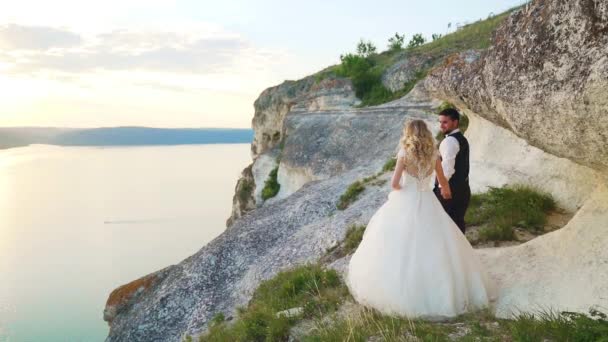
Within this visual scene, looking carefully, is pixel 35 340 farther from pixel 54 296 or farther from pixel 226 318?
pixel 226 318

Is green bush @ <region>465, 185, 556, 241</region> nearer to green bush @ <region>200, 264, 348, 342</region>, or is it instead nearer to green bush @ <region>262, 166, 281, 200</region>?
green bush @ <region>200, 264, 348, 342</region>

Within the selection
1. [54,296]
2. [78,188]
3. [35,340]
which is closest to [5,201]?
[78,188]

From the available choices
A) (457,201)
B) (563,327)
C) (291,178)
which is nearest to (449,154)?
(457,201)

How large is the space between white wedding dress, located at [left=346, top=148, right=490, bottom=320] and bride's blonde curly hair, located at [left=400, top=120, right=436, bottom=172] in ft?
0.49

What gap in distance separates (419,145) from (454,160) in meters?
1.42

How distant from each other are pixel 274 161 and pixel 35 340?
24.2m

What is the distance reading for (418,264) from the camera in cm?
648

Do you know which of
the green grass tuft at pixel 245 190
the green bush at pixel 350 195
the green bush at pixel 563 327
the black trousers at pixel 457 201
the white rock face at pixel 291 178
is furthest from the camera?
the green grass tuft at pixel 245 190

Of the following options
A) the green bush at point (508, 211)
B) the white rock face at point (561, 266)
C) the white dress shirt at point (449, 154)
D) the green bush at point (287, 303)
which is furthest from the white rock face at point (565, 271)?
the green bush at point (287, 303)

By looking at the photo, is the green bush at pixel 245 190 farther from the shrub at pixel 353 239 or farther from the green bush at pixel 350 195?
the shrub at pixel 353 239

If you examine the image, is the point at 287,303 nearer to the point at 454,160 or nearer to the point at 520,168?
the point at 454,160

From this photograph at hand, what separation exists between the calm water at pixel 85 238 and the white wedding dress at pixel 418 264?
3661 centimetres

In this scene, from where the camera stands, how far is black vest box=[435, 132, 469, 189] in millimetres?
7945

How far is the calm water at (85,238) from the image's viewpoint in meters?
42.6
